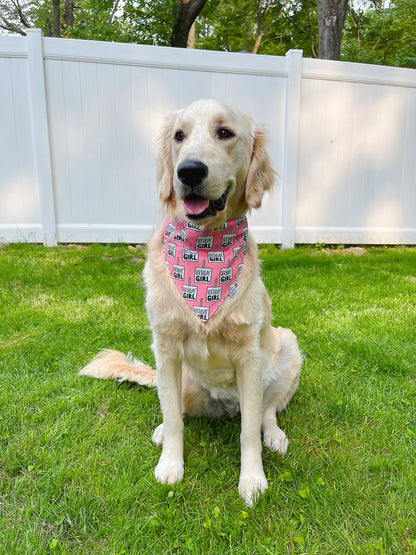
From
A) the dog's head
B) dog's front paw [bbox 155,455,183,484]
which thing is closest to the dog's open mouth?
the dog's head

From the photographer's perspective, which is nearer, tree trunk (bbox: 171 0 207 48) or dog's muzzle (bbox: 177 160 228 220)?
dog's muzzle (bbox: 177 160 228 220)

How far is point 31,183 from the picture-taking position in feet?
17.3

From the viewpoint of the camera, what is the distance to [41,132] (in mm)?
5125

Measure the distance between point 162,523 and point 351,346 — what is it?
190cm

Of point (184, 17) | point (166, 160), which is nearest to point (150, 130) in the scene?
point (166, 160)

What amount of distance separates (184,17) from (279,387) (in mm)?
10645

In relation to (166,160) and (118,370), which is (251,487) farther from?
(166,160)

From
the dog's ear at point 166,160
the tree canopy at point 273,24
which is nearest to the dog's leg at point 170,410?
the dog's ear at point 166,160

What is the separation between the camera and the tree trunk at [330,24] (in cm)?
662

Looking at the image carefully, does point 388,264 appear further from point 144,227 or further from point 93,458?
point 93,458

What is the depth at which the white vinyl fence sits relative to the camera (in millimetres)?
5090

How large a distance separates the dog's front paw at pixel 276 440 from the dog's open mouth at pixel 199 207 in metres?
1.11

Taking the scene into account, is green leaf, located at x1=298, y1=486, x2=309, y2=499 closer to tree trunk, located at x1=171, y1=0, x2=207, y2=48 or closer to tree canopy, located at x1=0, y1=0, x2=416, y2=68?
tree trunk, located at x1=171, y1=0, x2=207, y2=48

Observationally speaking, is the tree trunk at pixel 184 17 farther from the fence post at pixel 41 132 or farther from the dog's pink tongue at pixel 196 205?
the dog's pink tongue at pixel 196 205
